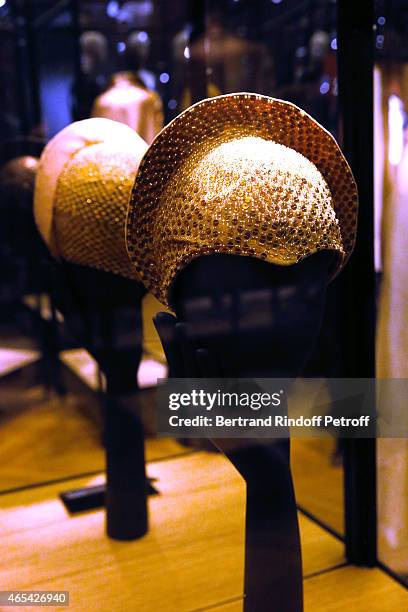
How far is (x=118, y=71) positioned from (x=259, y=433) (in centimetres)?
108

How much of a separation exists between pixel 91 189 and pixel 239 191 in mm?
452

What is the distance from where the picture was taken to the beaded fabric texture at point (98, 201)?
1.17m

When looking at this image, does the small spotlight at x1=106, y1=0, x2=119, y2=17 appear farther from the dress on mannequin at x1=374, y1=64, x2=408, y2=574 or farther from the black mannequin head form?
the black mannequin head form

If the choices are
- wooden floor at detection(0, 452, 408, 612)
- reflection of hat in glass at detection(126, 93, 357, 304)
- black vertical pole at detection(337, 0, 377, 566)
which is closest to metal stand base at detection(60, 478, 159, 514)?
wooden floor at detection(0, 452, 408, 612)

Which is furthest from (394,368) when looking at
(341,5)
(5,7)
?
(5,7)

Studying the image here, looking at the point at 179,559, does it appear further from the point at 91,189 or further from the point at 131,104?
the point at 131,104

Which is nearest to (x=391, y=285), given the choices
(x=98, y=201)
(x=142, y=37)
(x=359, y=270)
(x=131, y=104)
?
(x=359, y=270)

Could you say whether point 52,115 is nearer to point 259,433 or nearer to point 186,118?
point 186,118

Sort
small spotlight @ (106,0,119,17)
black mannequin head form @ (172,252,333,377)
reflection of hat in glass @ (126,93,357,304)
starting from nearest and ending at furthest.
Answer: reflection of hat in glass @ (126,93,357,304) < black mannequin head form @ (172,252,333,377) < small spotlight @ (106,0,119,17)

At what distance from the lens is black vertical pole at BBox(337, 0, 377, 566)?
110 centimetres

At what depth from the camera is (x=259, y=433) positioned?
927 mm

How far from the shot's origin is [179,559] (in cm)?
124

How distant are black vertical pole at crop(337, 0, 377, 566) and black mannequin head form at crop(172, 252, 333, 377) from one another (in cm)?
16

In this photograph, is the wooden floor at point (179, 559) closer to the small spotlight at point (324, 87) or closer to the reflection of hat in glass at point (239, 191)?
the reflection of hat in glass at point (239, 191)
